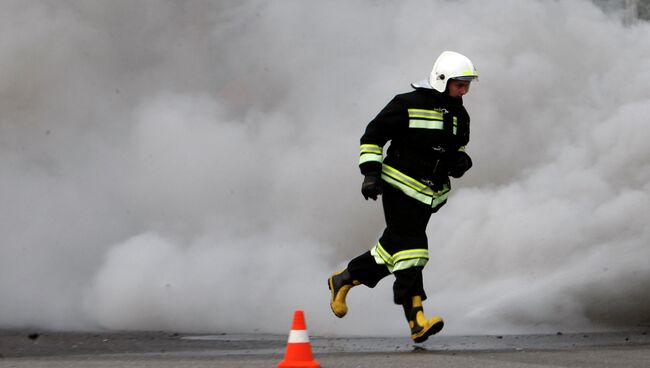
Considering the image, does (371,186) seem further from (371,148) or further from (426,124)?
(426,124)

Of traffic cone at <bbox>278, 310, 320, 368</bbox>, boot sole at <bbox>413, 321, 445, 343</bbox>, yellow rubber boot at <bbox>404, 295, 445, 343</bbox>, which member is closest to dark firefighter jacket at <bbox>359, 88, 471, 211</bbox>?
yellow rubber boot at <bbox>404, 295, 445, 343</bbox>

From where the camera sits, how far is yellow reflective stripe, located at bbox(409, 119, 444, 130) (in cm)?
560

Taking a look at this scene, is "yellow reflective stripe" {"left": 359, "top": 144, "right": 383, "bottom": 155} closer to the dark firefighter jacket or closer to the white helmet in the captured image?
the dark firefighter jacket

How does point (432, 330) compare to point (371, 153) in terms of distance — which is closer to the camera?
point (432, 330)

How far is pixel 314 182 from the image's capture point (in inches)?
352

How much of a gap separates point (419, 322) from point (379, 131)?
32.3 inches

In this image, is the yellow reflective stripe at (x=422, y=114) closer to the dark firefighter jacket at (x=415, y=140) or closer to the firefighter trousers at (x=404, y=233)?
the dark firefighter jacket at (x=415, y=140)

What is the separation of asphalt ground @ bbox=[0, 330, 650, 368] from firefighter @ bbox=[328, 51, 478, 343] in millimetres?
342

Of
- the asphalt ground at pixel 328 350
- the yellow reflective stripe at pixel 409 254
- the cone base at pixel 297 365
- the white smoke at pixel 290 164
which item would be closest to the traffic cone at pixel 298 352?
the cone base at pixel 297 365

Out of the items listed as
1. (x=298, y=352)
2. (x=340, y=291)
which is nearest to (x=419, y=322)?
(x=340, y=291)

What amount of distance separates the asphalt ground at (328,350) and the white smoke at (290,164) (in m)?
0.58

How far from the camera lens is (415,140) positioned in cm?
562

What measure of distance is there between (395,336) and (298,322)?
7.48 feet

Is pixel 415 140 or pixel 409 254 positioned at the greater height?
pixel 415 140
